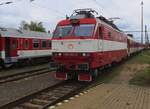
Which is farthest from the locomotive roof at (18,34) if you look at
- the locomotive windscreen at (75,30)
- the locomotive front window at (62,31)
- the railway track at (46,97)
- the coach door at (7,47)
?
the railway track at (46,97)

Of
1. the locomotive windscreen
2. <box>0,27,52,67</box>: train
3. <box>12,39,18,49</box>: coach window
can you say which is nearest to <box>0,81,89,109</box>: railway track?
the locomotive windscreen

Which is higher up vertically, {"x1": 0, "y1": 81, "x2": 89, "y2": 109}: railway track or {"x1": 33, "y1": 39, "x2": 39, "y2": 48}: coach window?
Answer: {"x1": 33, "y1": 39, "x2": 39, "y2": 48}: coach window

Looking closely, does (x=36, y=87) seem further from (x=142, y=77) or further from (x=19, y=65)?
(x=19, y=65)

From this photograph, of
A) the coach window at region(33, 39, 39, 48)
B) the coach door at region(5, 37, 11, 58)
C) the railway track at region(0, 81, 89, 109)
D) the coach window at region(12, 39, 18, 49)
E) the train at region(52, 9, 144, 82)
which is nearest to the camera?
the railway track at region(0, 81, 89, 109)

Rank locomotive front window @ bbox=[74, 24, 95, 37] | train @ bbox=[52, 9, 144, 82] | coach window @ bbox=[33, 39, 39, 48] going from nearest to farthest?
train @ bbox=[52, 9, 144, 82] < locomotive front window @ bbox=[74, 24, 95, 37] < coach window @ bbox=[33, 39, 39, 48]

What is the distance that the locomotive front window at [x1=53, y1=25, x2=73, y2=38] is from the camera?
15.3 metres

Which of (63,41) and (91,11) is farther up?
(91,11)

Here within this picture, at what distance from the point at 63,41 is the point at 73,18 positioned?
4.50 feet

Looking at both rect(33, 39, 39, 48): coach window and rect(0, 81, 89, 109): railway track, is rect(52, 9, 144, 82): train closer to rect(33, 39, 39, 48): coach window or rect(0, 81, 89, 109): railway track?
rect(0, 81, 89, 109): railway track

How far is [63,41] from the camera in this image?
1504 cm

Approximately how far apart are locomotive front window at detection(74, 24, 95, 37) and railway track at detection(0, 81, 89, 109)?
2.33m

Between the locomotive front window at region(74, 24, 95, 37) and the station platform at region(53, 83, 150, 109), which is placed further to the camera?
the locomotive front window at region(74, 24, 95, 37)

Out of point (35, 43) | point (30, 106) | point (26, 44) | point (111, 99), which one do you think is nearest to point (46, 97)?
point (30, 106)

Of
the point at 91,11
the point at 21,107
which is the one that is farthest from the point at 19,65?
the point at 21,107
